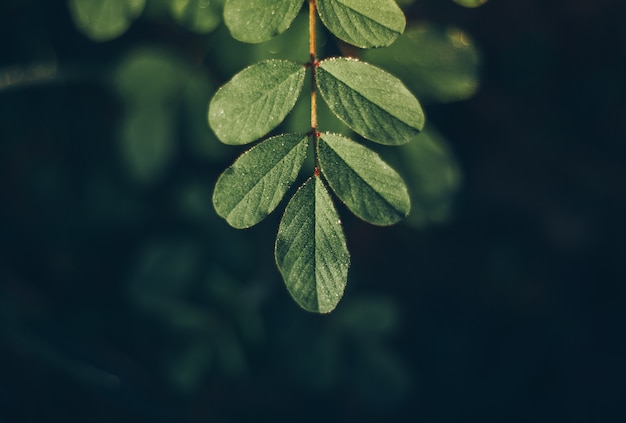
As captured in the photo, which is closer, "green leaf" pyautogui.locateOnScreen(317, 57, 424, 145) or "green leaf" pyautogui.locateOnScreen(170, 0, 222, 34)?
"green leaf" pyautogui.locateOnScreen(317, 57, 424, 145)

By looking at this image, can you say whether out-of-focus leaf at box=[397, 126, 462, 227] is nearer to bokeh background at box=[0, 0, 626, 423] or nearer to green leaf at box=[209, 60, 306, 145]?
bokeh background at box=[0, 0, 626, 423]

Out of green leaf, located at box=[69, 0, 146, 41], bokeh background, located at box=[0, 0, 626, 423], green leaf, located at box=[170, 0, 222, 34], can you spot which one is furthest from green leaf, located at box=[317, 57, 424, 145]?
bokeh background, located at box=[0, 0, 626, 423]

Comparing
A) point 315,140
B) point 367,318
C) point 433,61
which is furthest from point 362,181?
point 367,318

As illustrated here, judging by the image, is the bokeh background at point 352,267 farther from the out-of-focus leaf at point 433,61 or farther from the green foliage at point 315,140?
the green foliage at point 315,140

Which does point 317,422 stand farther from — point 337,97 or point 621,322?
point 337,97

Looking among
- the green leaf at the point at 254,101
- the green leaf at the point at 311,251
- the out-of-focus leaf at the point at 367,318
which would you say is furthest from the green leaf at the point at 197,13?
the out-of-focus leaf at the point at 367,318

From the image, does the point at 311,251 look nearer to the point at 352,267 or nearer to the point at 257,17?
the point at 257,17
